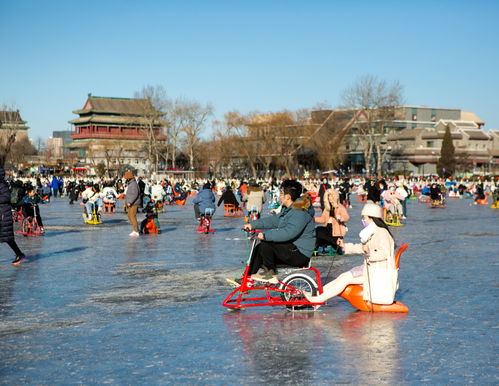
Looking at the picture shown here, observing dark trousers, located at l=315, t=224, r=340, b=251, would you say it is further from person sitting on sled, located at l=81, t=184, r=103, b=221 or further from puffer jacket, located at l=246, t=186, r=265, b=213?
person sitting on sled, located at l=81, t=184, r=103, b=221

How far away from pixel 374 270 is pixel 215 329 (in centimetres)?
183

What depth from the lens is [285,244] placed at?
8094 mm

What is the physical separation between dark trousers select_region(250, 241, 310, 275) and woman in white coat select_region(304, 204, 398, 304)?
0.41 metres

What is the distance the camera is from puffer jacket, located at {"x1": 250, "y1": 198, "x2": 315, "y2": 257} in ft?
26.3

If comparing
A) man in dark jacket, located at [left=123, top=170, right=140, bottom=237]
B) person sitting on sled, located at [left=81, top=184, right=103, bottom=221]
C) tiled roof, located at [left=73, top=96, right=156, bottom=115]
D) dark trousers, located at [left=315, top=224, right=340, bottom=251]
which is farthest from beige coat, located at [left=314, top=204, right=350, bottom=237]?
tiled roof, located at [left=73, top=96, right=156, bottom=115]

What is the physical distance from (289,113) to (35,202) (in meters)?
80.0

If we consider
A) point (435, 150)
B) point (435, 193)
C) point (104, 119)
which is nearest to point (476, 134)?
point (435, 150)

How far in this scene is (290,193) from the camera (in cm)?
877

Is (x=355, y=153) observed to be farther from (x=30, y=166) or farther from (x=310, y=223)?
(x=310, y=223)

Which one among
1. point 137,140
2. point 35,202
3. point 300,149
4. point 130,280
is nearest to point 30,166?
point 137,140

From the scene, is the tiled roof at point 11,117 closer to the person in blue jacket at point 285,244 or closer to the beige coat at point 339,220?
the beige coat at point 339,220

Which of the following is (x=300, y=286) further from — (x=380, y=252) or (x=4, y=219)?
(x=4, y=219)

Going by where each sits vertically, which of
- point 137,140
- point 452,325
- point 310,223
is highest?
point 137,140

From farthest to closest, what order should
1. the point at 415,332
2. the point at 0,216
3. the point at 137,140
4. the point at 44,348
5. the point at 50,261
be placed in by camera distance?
1. the point at 137,140
2. the point at 50,261
3. the point at 0,216
4. the point at 415,332
5. the point at 44,348
